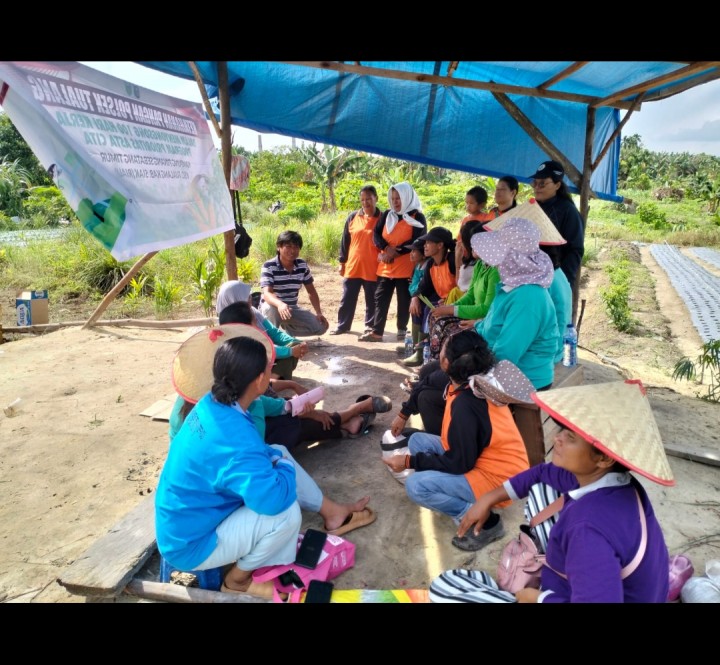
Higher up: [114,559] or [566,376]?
[566,376]

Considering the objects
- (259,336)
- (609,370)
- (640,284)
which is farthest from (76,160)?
(640,284)

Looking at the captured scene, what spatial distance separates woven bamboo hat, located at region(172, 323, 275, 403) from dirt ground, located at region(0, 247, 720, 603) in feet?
2.84

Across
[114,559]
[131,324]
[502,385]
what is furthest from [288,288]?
[114,559]

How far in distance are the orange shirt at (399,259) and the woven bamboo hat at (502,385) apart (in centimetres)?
286

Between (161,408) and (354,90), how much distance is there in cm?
355

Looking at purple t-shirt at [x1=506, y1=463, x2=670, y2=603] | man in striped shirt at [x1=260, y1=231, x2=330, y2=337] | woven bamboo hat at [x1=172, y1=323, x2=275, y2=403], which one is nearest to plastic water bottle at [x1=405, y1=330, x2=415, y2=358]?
man in striped shirt at [x1=260, y1=231, x2=330, y2=337]

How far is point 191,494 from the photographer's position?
1.91 m

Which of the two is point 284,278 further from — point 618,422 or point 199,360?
point 618,422

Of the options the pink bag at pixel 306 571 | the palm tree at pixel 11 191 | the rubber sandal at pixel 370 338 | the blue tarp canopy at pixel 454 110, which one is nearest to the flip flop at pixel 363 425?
the pink bag at pixel 306 571

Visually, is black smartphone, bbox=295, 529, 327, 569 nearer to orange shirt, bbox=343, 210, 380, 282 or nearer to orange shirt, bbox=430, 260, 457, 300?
orange shirt, bbox=430, 260, 457, 300

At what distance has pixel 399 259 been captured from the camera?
5.30 m

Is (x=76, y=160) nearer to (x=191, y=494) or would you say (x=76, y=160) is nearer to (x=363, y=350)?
(x=191, y=494)

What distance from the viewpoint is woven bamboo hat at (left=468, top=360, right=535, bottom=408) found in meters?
2.35

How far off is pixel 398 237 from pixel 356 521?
333 cm
